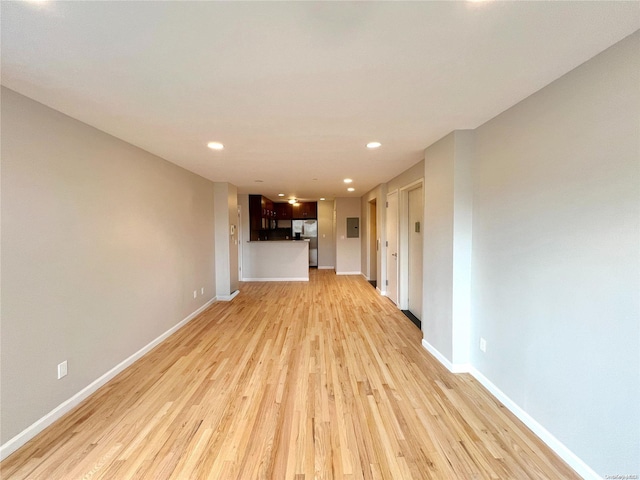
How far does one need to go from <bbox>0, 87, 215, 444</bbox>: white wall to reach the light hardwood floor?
1.14 ft

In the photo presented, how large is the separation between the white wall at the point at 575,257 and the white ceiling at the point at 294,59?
0.26 meters

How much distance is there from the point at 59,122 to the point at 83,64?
0.91 metres

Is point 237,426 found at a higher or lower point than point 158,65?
lower

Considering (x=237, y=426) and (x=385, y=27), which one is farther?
(x=237, y=426)

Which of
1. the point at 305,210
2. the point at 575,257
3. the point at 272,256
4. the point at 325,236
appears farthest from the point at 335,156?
the point at 325,236

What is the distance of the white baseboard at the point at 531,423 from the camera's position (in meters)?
1.50

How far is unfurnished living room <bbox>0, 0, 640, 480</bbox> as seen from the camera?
1.27 m

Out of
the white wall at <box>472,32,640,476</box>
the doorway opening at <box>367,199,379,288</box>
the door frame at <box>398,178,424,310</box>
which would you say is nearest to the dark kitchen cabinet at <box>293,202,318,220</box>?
the doorway opening at <box>367,199,379,288</box>

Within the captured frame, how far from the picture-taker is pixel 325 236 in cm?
948

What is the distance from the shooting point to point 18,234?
1732 mm

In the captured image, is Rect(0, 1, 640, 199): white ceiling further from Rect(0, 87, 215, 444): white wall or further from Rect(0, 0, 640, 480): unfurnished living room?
Rect(0, 87, 215, 444): white wall

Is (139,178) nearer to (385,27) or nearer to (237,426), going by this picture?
(237,426)

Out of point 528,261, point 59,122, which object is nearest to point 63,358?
point 59,122

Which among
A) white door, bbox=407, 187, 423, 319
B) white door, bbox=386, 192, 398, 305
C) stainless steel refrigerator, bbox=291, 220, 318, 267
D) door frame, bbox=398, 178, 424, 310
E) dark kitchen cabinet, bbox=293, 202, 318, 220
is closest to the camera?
white door, bbox=407, 187, 423, 319
